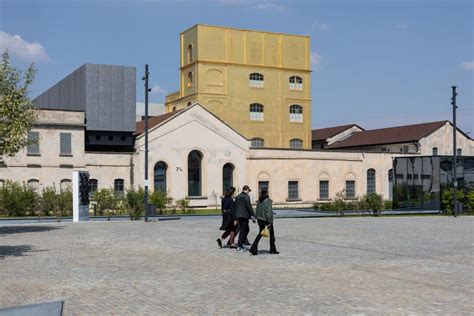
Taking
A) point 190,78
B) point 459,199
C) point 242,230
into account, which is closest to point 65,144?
point 190,78

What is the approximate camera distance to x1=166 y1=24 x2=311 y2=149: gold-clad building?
60781 mm

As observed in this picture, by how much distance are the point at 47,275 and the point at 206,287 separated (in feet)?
11.3

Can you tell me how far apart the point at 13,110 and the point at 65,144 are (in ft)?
75.2

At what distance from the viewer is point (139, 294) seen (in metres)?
9.65

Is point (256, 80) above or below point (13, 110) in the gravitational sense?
above

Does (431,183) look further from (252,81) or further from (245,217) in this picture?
(252,81)

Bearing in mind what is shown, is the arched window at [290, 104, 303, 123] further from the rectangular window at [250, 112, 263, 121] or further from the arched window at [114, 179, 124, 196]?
the arched window at [114, 179, 124, 196]

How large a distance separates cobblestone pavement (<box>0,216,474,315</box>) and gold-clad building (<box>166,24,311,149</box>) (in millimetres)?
42206

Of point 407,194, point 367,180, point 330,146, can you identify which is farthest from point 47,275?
point 330,146

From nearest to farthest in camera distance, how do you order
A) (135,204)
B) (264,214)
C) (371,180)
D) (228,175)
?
(264,214) < (135,204) < (228,175) < (371,180)

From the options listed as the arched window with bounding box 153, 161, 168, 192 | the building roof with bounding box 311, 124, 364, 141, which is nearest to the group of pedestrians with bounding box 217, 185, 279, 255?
the arched window with bounding box 153, 161, 168, 192

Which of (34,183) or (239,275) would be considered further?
(34,183)

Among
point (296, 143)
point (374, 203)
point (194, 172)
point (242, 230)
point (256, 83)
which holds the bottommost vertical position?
point (242, 230)

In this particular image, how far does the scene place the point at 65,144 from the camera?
141ft
